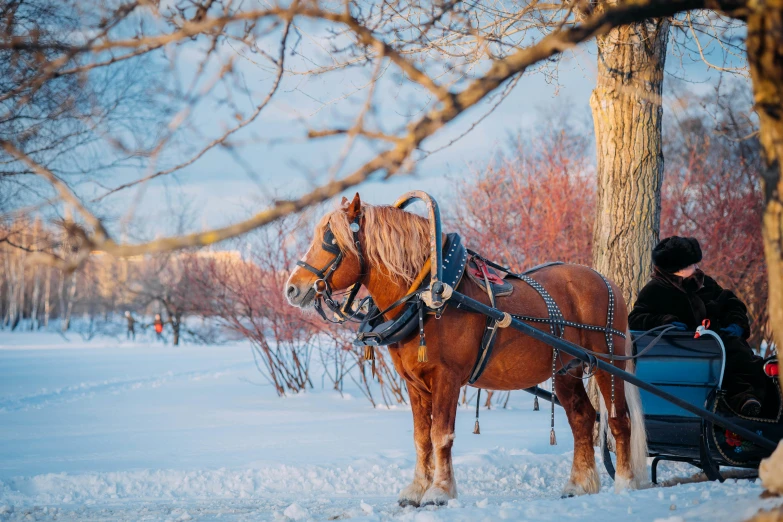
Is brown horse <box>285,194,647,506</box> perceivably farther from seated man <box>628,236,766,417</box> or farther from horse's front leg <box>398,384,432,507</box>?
seated man <box>628,236,766,417</box>

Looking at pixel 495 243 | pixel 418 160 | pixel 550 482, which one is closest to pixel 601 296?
pixel 550 482

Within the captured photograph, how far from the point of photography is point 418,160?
8.61 feet

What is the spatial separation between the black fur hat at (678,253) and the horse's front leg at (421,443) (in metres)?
2.17

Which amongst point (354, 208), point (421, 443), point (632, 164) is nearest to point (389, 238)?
point (354, 208)

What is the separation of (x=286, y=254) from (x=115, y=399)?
154 inches

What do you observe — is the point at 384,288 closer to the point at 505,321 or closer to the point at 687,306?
the point at 505,321

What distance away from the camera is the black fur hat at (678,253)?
16.5 ft

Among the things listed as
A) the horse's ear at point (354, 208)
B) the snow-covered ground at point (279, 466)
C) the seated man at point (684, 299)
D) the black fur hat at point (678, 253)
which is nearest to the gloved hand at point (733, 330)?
the seated man at point (684, 299)

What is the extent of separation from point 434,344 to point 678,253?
221 centimetres

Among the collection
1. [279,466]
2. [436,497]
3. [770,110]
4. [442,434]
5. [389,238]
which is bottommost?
[279,466]

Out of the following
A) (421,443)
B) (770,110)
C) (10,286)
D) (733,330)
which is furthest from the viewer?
(10,286)

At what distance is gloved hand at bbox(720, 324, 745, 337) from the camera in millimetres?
4809

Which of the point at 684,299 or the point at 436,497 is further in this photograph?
the point at 684,299

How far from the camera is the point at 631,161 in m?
6.32
